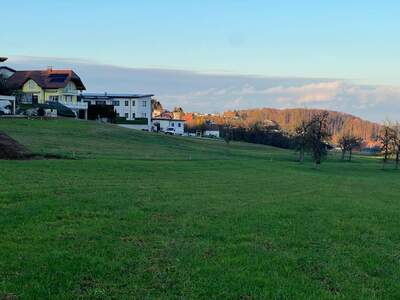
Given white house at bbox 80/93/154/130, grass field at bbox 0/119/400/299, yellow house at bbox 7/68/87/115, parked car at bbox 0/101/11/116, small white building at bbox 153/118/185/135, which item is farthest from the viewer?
small white building at bbox 153/118/185/135

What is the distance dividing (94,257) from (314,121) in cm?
6630

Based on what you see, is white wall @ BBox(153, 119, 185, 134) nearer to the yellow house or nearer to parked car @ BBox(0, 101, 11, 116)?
the yellow house

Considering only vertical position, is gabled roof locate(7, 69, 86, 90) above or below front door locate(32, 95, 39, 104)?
above

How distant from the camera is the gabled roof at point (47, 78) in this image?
98.3m

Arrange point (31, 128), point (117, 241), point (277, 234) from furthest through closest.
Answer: point (31, 128), point (277, 234), point (117, 241)

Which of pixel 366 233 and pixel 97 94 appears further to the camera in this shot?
pixel 97 94

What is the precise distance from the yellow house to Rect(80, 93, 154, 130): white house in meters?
11.9

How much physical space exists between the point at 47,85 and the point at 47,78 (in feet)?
7.91

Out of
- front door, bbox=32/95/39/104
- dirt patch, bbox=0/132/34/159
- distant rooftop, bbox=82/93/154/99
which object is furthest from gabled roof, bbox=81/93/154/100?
dirt patch, bbox=0/132/34/159

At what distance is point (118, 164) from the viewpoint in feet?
113

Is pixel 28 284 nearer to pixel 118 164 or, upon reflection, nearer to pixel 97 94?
pixel 118 164

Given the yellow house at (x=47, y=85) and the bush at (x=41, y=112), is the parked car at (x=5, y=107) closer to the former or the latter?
the bush at (x=41, y=112)

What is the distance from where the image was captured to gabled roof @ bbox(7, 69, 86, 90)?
9831cm

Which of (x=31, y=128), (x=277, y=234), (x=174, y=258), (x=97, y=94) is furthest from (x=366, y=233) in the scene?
(x=97, y=94)
